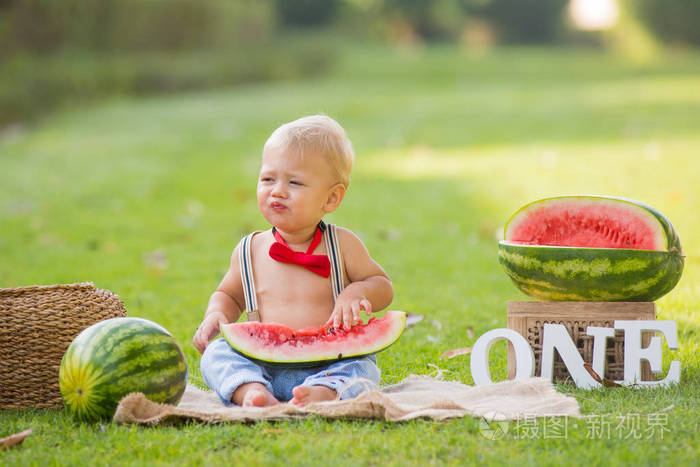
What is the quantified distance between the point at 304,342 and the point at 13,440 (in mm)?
1179

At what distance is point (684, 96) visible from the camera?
16641 mm

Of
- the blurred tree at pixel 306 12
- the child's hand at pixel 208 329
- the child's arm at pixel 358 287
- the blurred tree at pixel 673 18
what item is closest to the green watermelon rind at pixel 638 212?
the child's arm at pixel 358 287

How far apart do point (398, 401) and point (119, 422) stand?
1.09m

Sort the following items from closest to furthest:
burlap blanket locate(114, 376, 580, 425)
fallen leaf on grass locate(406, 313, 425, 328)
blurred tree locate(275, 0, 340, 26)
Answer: burlap blanket locate(114, 376, 580, 425), fallen leaf on grass locate(406, 313, 425, 328), blurred tree locate(275, 0, 340, 26)

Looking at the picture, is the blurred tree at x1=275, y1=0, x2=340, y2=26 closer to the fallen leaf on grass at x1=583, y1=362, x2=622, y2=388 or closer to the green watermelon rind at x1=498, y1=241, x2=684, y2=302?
the green watermelon rind at x1=498, y1=241, x2=684, y2=302

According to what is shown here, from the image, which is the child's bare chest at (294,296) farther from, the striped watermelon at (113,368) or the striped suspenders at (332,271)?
the striped watermelon at (113,368)

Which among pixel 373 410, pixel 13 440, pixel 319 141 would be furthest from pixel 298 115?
pixel 13 440

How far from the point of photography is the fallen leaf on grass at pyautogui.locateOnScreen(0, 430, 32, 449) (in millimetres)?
2754

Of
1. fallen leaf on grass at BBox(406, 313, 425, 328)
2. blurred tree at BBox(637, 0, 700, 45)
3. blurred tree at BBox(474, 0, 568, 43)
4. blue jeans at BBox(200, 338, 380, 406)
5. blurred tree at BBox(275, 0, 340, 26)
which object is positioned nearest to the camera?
blue jeans at BBox(200, 338, 380, 406)

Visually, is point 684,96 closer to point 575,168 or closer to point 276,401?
point 575,168

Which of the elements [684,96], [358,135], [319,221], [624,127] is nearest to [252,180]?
[358,135]

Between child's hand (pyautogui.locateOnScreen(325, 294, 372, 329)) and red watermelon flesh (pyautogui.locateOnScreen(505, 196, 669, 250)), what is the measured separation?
35.7 inches

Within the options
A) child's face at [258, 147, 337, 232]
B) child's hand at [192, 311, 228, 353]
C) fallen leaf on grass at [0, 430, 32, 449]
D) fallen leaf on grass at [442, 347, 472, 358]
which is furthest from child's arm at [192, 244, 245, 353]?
fallen leaf on grass at [442, 347, 472, 358]

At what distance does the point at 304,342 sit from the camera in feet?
11.0
